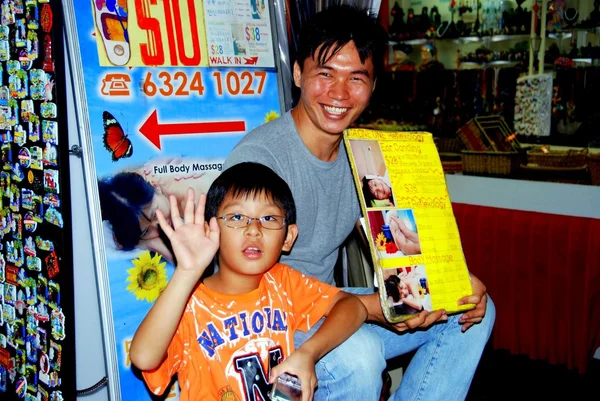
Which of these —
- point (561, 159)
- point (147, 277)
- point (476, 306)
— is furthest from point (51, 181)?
point (561, 159)

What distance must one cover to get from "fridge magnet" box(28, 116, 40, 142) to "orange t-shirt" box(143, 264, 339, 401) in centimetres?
78

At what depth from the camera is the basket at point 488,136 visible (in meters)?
3.55

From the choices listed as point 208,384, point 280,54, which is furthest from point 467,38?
point 208,384

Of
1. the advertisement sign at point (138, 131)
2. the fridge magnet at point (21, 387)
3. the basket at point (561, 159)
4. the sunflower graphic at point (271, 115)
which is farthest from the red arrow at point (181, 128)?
the basket at point (561, 159)

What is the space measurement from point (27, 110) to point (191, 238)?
958 mm

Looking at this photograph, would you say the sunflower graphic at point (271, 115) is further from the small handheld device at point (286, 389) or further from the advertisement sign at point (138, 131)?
the small handheld device at point (286, 389)

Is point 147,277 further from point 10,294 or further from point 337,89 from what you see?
point 337,89

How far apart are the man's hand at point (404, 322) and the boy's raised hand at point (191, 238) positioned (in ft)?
1.78

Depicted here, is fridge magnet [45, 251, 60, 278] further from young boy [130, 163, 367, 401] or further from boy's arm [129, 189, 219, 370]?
boy's arm [129, 189, 219, 370]

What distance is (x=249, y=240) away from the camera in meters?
1.42

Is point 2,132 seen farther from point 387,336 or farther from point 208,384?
point 387,336

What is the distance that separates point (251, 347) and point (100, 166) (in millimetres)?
680

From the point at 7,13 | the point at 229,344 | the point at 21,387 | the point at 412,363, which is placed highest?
the point at 7,13

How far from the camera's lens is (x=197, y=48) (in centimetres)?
199
